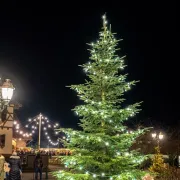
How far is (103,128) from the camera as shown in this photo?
9.49m

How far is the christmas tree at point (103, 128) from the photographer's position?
A: 356 inches

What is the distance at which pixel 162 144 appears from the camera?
47344 mm

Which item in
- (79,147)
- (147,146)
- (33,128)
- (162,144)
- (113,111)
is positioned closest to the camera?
(113,111)

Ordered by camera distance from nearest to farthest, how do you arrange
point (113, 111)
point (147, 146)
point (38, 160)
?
point (113, 111) < point (38, 160) < point (147, 146)

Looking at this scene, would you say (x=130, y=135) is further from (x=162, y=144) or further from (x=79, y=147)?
(x=162, y=144)

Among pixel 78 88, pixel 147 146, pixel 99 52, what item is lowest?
pixel 147 146

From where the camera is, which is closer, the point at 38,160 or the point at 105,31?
the point at 105,31

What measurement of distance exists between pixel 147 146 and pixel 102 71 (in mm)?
33291

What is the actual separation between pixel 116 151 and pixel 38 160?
452 inches

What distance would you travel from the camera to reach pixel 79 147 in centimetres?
974

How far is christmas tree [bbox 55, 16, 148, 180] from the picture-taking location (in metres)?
9.05

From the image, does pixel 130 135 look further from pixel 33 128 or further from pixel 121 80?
pixel 33 128

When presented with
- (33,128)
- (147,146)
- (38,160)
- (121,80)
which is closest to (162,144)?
(147,146)

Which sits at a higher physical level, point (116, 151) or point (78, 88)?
point (78, 88)
